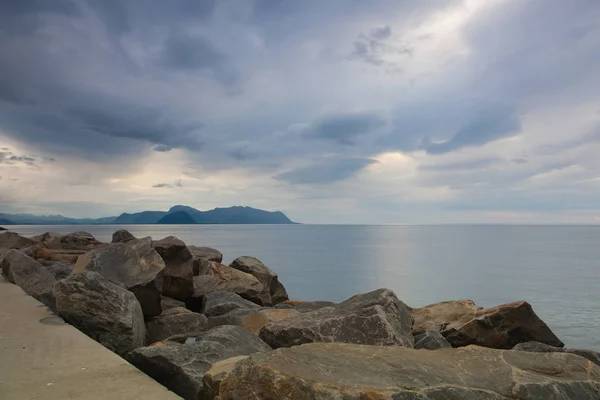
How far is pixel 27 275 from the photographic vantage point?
11.1 meters

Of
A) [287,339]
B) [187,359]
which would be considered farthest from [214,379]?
[287,339]

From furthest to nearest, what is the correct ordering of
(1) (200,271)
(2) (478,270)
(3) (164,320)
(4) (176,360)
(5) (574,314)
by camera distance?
(2) (478,270) < (5) (574,314) < (1) (200,271) < (3) (164,320) < (4) (176,360)

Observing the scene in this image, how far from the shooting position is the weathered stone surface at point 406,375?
3.21 metres

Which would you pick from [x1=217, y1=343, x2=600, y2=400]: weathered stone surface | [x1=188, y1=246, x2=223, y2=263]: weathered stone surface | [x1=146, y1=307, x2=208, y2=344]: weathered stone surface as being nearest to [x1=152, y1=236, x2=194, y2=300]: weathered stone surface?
[x1=146, y1=307, x2=208, y2=344]: weathered stone surface

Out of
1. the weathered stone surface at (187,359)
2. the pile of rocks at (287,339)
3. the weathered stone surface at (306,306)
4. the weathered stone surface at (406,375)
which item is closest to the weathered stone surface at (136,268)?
the pile of rocks at (287,339)

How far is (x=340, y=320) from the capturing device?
21.2 ft

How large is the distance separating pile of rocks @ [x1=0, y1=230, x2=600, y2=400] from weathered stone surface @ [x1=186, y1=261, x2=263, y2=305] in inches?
1.4

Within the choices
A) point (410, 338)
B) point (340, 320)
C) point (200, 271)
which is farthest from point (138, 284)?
point (200, 271)

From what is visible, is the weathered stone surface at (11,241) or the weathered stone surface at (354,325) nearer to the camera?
the weathered stone surface at (354,325)

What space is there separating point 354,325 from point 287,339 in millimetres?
986

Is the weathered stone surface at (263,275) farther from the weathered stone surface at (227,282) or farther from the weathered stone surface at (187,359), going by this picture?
the weathered stone surface at (187,359)

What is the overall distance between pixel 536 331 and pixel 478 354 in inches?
237

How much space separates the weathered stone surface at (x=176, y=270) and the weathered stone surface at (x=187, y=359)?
593 centimetres

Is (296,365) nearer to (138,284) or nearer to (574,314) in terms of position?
(138,284)
